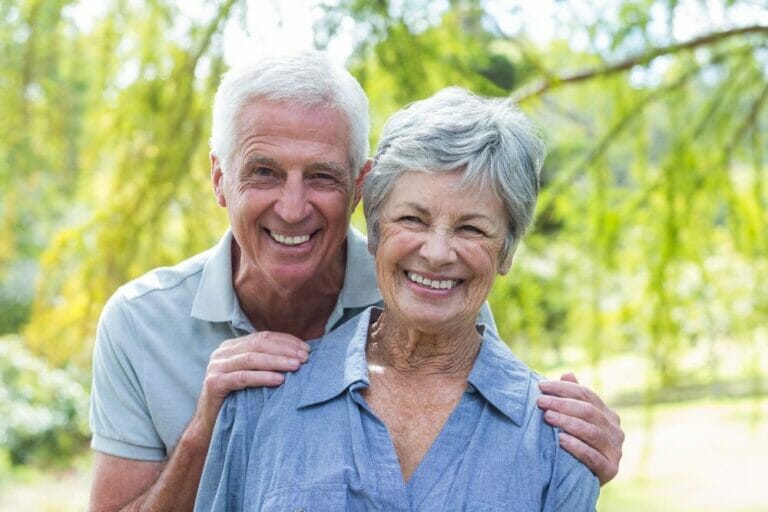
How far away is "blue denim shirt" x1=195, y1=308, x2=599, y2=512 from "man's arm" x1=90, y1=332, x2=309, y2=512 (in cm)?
3

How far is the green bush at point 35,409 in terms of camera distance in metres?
8.95

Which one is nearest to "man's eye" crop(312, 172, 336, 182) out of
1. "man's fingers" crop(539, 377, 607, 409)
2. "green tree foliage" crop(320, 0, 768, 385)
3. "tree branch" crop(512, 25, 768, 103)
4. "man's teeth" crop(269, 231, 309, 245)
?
"man's teeth" crop(269, 231, 309, 245)

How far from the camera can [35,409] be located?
9141 millimetres

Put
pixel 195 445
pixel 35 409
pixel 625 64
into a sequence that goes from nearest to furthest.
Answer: pixel 195 445 → pixel 625 64 → pixel 35 409

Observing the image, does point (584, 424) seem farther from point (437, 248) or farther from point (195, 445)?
point (195, 445)

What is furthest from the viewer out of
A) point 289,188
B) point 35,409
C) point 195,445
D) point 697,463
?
point 35,409

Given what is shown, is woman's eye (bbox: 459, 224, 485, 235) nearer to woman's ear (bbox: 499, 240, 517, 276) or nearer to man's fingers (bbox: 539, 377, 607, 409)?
woman's ear (bbox: 499, 240, 517, 276)

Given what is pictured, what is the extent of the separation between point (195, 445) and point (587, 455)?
2.36ft

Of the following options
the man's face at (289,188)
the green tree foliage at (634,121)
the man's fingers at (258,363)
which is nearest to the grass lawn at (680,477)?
the green tree foliage at (634,121)

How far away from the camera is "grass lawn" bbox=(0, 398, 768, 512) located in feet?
25.8

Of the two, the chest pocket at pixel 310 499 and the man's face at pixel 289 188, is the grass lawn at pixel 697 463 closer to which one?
the man's face at pixel 289 188

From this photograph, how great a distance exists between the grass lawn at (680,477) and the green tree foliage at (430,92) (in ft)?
13.5

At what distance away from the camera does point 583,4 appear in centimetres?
300

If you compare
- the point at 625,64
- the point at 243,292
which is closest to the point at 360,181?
the point at 243,292
